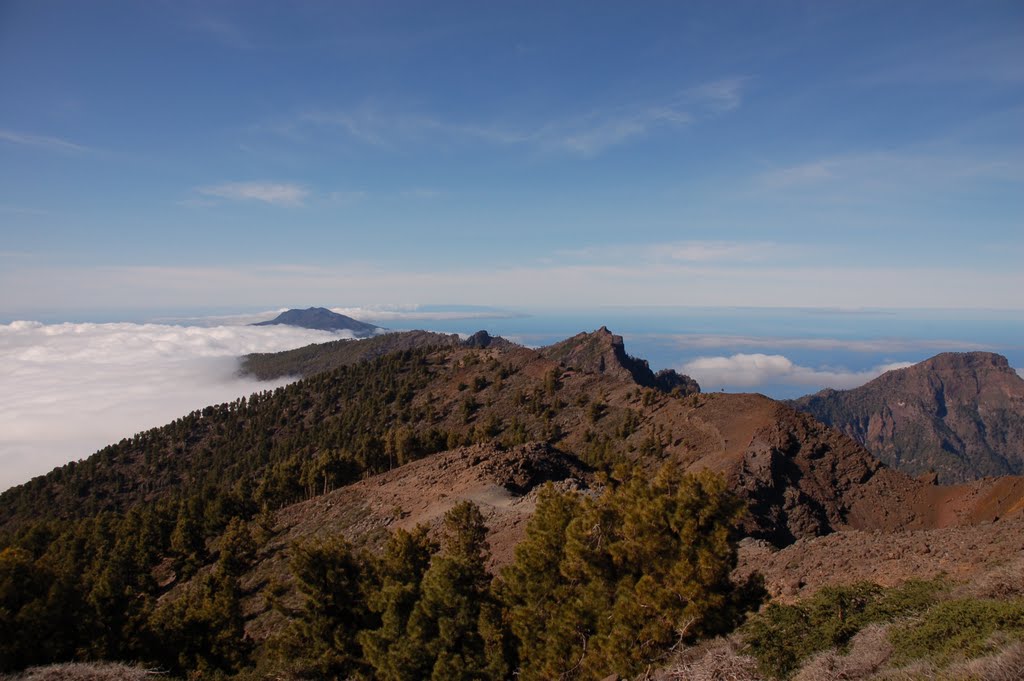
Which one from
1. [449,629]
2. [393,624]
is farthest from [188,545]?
[449,629]

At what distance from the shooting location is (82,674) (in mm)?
15305

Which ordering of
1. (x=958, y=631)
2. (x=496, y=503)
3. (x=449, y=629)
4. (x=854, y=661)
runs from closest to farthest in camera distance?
(x=958, y=631)
(x=854, y=661)
(x=449, y=629)
(x=496, y=503)

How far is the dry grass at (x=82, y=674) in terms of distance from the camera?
49.3 feet

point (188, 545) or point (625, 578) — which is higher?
point (625, 578)

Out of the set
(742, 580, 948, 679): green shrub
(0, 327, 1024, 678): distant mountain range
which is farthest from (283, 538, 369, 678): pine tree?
(742, 580, 948, 679): green shrub

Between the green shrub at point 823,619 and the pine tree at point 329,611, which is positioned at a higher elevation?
the green shrub at point 823,619

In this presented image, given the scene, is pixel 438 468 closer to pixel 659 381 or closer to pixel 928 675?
pixel 928 675

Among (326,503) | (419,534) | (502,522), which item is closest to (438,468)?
(326,503)

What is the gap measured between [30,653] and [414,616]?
13.3 meters

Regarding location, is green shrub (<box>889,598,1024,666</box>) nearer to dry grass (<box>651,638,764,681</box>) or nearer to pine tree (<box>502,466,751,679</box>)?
dry grass (<box>651,638,764,681</box>)

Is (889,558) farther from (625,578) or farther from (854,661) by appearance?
(625,578)

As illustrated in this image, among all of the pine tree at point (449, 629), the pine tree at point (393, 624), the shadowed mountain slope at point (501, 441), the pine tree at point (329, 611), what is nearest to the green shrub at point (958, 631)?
the pine tree at point (449, 629)

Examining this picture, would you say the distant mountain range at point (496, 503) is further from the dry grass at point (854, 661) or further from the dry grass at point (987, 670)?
the dry grass at point (987, 670)

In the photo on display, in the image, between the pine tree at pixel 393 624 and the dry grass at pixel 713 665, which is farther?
the pine tree at pixel 393 624
